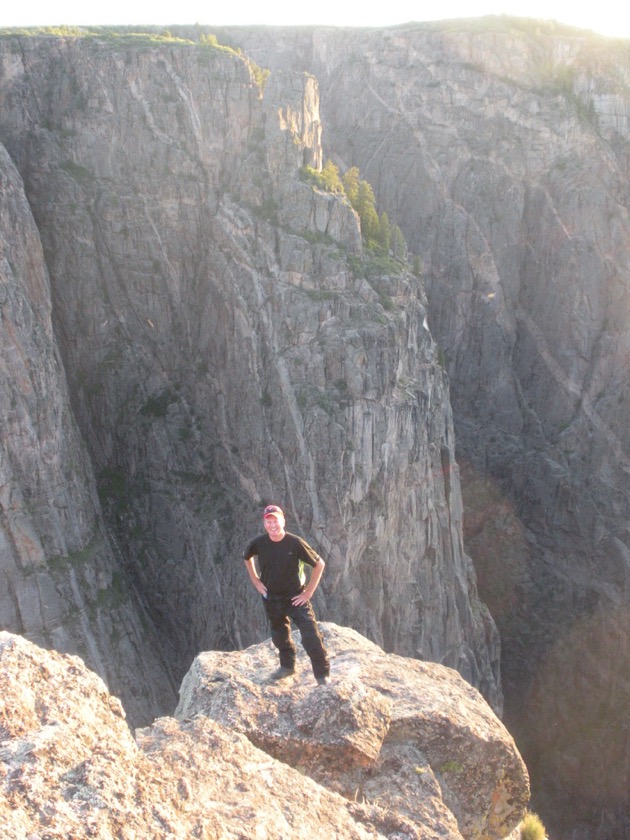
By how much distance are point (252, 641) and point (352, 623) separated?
4.17 m

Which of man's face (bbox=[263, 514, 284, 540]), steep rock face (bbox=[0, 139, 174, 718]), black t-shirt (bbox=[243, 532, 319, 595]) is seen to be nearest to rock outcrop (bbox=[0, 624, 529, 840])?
black t-shirt (bbox=[243, 532, 319, 595])

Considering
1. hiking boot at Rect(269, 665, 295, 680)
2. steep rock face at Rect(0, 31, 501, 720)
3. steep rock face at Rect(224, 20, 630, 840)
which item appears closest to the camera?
hiking boot at Rect(269, 665, 295, 680)

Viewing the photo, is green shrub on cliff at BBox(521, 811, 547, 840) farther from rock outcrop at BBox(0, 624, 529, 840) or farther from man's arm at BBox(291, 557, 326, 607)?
man's arm at BBox(291, 557, 326, 607)

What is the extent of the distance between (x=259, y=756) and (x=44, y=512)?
69.2 feet

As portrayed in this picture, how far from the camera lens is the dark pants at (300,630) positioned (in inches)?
348

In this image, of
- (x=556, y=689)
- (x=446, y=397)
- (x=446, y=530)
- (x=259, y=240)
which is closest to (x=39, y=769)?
(x=259, y=240)

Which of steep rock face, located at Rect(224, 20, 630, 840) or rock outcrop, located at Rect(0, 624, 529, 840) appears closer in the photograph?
rock outcrop, located at Rect(0, 624, 529, 840)

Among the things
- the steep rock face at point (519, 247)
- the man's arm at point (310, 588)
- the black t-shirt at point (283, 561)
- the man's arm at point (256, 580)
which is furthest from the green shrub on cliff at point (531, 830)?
the steep rock face at point (519, 247)

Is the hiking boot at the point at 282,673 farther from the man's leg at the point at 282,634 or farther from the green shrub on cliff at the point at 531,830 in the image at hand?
the green shrub on cliff at the point at 531,830

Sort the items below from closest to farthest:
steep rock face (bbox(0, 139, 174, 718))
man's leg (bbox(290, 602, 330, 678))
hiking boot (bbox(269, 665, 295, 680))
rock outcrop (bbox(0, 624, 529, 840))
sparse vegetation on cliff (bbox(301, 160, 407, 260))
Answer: rock outcrop (bbox(0, 624, 529, 840))
man's leg (bbox(290, 602, 330, 678))
hiking boot (bbox(269, 665, 295, 680))
steep rock face (bbox(0, 139, 174, 718))
sparse vegetation on cliff (bbox(301, 160, 407, 260))

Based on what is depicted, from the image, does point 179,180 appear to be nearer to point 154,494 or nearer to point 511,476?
point 154,494

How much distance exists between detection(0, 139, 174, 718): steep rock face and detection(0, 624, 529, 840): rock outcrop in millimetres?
17748

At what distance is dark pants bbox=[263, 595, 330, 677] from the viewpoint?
29.0 ft

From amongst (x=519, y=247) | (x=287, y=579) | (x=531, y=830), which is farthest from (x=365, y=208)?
(x=531, y=830)
